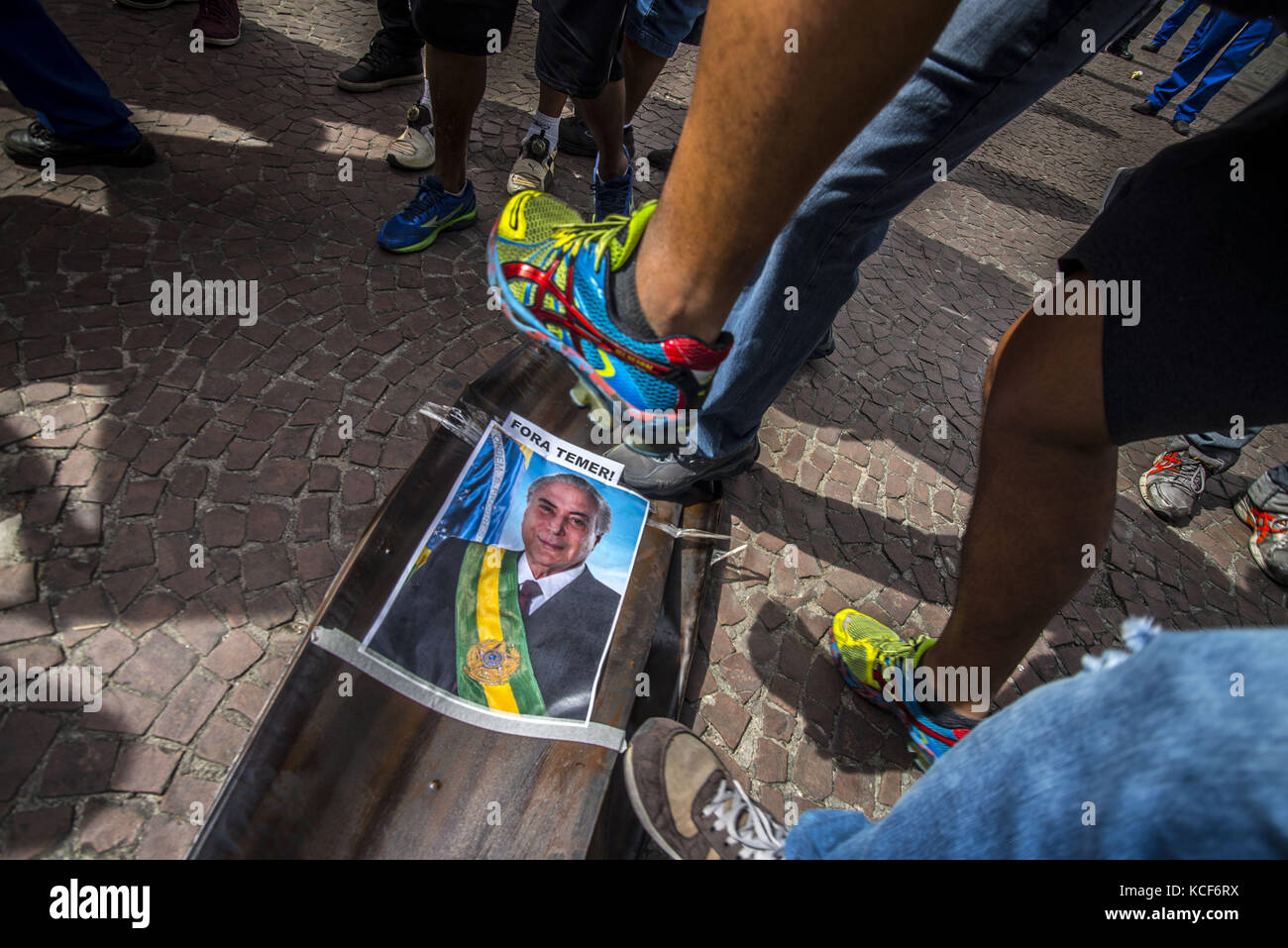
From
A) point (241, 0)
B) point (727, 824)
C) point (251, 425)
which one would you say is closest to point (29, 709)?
point (251, 425)

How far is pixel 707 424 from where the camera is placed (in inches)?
74.3

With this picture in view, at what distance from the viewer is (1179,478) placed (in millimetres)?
2826

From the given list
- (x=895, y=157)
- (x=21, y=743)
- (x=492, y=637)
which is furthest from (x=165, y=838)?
(x=895, y=157)

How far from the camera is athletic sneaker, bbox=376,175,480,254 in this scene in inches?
104

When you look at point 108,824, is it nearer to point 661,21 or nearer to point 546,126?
point 546,126

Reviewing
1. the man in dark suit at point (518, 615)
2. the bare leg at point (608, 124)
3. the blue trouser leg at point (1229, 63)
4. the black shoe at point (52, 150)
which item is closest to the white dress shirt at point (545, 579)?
the man in dark suit at point (518, 615)

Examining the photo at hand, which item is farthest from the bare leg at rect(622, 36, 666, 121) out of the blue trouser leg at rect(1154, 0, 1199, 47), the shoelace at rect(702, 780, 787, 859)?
the blue trouser leg at rect(1154, 0, 1199, 47)

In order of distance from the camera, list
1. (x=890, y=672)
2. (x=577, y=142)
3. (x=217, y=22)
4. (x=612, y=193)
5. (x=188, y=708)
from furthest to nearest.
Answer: (x=577, y=142) → (x=217, y=22) → (x=612, y=193) → (x=890, y=672) → (x=188, y=708)

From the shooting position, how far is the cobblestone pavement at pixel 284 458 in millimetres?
1464

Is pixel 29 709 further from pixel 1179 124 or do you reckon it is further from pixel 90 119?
pixel 1179 124

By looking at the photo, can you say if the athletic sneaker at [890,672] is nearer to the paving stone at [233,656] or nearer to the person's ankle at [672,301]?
the person's ankle at [672,301]

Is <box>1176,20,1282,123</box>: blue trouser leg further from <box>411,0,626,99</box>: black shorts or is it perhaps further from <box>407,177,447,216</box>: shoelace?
<box>407,177,447,216</box>: shoelace

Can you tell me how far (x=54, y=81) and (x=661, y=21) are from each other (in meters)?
2.48
